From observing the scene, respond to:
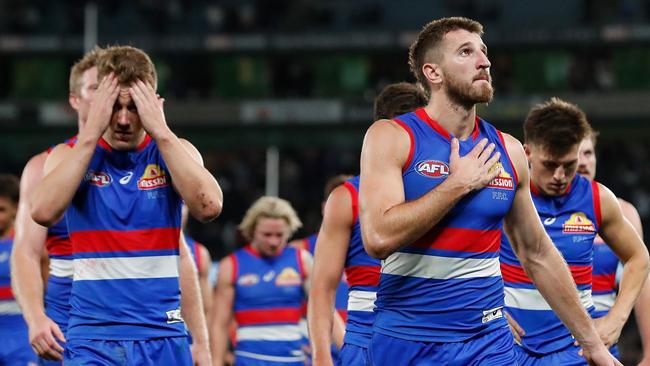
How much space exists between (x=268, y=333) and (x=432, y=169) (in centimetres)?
603

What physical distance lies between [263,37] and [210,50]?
159 cm

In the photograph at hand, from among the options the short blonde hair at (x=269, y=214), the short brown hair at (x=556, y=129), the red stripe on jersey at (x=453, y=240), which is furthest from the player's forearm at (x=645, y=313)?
the short blonde hair at (x=269, y=214)

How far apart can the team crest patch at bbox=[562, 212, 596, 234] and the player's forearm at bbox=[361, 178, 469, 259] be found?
2.08 meters

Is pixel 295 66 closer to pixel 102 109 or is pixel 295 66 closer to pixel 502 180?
pixel 102 109

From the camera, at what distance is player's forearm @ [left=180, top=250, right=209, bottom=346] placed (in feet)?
16.7

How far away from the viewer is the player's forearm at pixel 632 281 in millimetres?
5570

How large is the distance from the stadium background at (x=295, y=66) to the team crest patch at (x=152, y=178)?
2337 cm

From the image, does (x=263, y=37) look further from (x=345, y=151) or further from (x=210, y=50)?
(x=345, y=151)

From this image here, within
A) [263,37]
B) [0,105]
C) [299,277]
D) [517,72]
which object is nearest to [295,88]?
[263,37]

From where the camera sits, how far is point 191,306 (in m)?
5.12

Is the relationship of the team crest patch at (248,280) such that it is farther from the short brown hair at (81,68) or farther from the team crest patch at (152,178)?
the team crest patch at (152,178)

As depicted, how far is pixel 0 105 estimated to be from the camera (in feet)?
102

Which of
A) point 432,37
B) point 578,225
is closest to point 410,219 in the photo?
point 432,37

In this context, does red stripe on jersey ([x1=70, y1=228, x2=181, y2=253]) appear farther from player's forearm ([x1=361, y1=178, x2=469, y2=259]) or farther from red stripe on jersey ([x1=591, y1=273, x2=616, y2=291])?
red stripe on jersey ([x1=591, y1=273, x2=616, y2=291])
